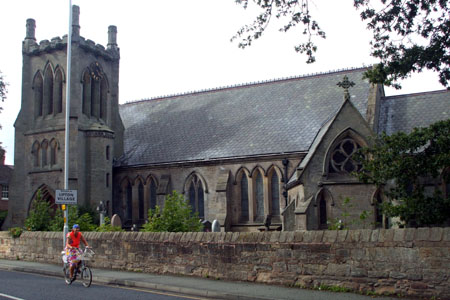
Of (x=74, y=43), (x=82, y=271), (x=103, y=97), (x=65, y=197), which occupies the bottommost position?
(x=82, y=271)

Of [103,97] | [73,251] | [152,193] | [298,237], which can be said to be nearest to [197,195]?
[152,193]

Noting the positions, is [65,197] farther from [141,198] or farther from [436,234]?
[436,234]

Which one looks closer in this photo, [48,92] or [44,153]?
[44,153]

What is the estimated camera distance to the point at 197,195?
33188 mm

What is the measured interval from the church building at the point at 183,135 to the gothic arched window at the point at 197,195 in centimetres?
7

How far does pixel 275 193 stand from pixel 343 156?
6.70 metres

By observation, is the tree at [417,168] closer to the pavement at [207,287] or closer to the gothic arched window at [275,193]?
the pavement at [207,287]

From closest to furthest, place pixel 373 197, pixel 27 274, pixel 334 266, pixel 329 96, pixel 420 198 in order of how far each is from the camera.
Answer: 1. pixel 334 266
2. pixel 420 198
3. pixel 27 274
4. pixel 373 197
5. pixel 329 96

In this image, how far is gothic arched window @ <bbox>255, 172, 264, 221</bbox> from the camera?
102ft

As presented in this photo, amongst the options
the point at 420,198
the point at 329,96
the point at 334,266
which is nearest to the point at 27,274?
the point at 334,266

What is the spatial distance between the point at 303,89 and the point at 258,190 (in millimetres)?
8171

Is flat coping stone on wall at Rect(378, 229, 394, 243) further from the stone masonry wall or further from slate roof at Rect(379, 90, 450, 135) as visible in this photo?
slate roof at Rect(379, 90, 450, 135)

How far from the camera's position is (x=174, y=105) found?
40.7 metres

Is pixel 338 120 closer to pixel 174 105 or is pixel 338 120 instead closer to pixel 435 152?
pixel 435 152
